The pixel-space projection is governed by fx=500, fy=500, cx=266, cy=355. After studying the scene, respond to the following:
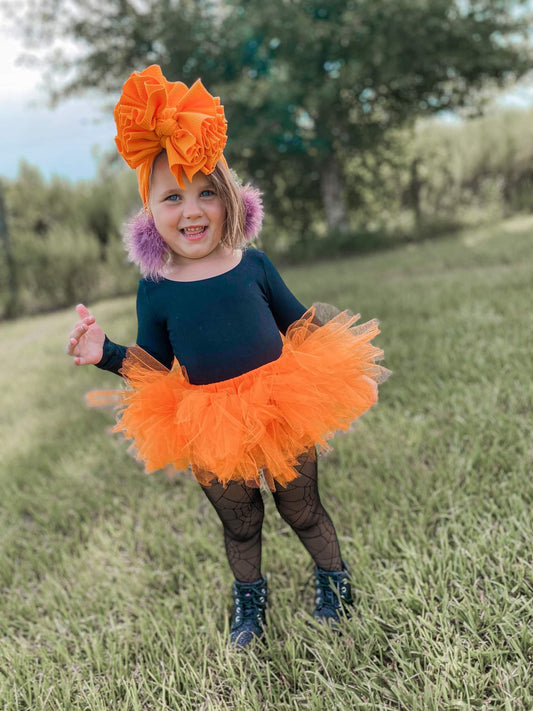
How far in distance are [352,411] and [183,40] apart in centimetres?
1072

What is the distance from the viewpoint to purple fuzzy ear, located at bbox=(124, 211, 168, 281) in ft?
4.76

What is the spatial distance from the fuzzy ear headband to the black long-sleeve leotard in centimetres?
5

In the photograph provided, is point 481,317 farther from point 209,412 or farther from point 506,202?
point 506,202

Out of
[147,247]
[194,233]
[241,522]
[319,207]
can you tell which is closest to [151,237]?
[147,247]

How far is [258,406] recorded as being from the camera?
1.32 metres

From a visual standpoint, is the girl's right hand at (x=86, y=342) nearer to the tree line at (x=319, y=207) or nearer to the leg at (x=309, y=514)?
the leg at (x=309, y=514)

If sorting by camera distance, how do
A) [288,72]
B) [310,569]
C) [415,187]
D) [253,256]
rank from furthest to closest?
[415,187] → [288,72] → [310,569] → [253,256]

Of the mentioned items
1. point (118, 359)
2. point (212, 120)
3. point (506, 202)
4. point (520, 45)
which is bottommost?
point (506, 202)

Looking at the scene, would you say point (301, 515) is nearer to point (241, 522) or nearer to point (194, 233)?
point (241, 522)

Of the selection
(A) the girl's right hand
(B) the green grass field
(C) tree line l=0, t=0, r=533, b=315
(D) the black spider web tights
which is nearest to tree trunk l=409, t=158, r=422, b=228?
(C) tree line l=0, t=0, r=533, b=315

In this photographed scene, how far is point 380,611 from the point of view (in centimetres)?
150

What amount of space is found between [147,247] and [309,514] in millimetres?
931

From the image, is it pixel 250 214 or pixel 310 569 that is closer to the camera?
pixel 250 214

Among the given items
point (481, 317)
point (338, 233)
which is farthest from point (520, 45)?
point (481, 317)
